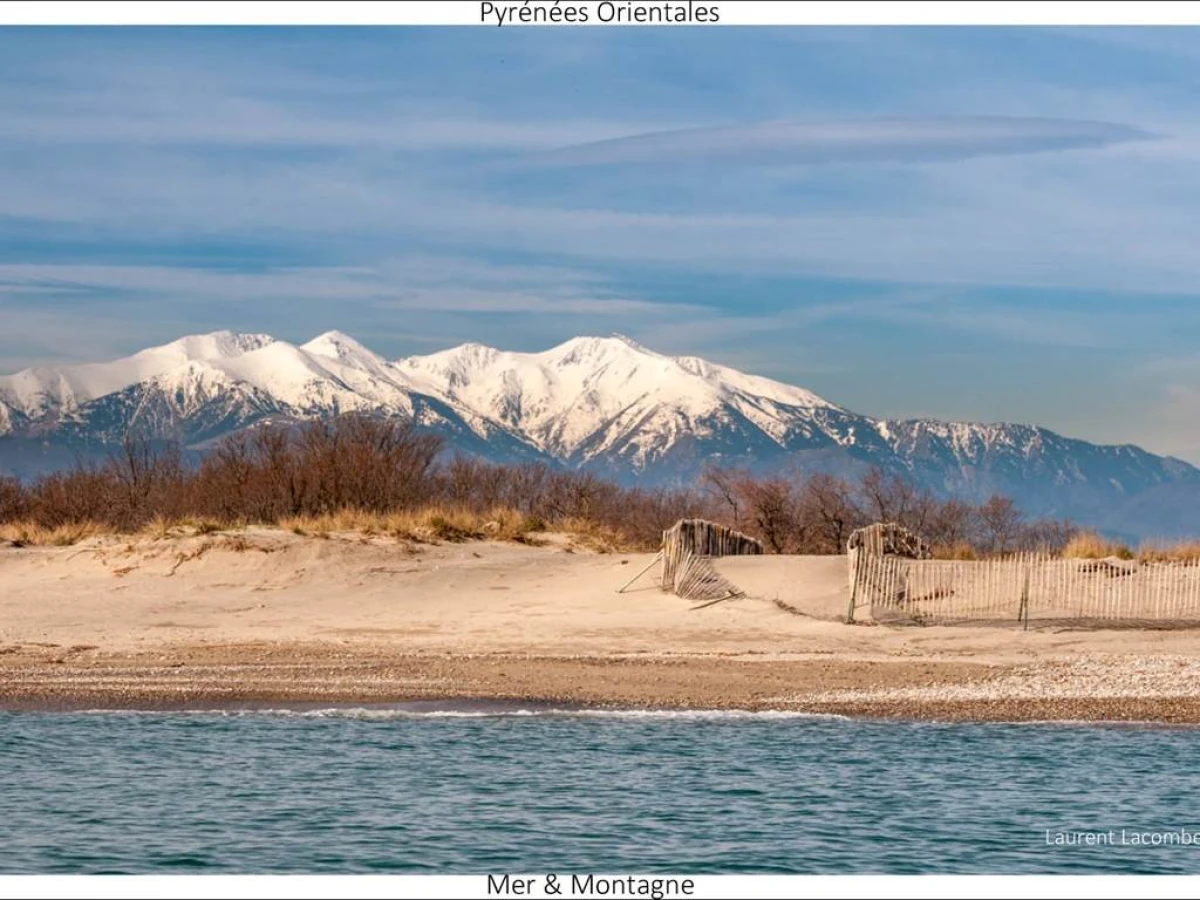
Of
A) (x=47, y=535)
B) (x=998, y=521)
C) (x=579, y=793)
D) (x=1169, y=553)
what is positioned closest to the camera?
(x=579, y=793)

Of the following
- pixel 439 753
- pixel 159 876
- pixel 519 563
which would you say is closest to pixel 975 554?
pixel 519 563

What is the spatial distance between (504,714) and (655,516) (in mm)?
31458

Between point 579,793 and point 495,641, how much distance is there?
30.6 feet

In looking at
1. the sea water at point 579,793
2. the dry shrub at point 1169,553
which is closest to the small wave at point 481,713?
the sea water at point 579,793

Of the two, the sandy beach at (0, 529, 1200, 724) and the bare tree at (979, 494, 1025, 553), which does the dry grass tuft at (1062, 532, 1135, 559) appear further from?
the bare tree at (979, 494, 1025, 553)

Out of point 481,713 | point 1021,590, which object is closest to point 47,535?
point 481,713

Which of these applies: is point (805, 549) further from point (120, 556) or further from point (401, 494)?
point (120, 556)

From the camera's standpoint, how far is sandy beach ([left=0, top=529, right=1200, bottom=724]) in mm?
21297

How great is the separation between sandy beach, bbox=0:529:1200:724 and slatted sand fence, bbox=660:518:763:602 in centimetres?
30

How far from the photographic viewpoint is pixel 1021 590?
27109 mm

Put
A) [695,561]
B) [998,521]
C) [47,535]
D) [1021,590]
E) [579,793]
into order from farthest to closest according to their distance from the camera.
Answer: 1. [998,521]
2. [47,535]
3. [695,561]
4. [1021,590]
5. [579,793]

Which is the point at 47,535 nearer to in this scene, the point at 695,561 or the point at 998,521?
the point at 695,561

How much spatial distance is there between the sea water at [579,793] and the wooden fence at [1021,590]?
23.6ft

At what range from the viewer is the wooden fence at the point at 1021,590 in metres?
26.7
